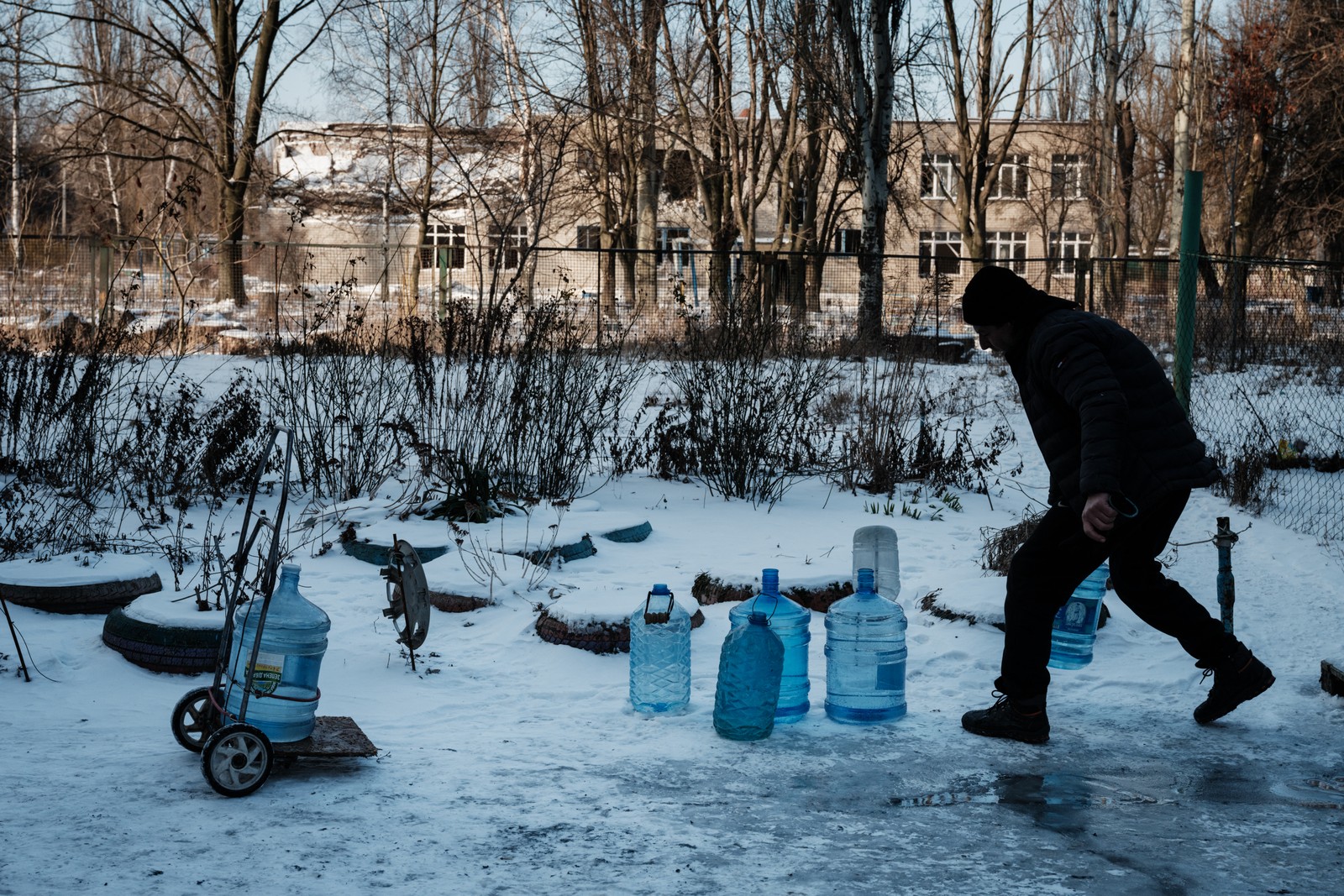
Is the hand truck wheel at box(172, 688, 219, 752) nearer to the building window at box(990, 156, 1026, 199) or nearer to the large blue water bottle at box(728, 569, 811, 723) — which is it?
the large blue water bottle at box(728, 569, 811, 723)

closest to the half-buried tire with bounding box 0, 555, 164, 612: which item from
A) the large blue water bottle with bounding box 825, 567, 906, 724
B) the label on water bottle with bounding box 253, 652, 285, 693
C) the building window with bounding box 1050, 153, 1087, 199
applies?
the label on water bottle with bounding box 253, 652, 285, 693

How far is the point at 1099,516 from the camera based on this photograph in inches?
163

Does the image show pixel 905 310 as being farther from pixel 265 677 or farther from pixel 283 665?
pixel 265 677

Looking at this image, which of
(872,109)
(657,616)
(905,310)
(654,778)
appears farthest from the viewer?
(872,109)

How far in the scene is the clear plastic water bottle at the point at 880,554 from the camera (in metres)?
6.70

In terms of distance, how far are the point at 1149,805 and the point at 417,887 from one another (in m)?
2.38

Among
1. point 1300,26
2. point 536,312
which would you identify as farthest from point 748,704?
point 1300,26

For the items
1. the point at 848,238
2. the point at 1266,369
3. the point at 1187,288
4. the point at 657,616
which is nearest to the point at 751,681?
the point at 657,616

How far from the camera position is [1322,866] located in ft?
11.5

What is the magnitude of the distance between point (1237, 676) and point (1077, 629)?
102 centimetres

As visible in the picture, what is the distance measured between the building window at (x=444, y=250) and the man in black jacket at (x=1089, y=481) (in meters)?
7.64

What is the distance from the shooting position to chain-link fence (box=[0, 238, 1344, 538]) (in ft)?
34.4

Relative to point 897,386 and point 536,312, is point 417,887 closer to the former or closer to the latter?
point 536,312

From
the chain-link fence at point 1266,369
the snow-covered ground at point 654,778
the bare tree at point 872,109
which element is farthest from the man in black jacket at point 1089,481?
the bare tree at point 872,109
